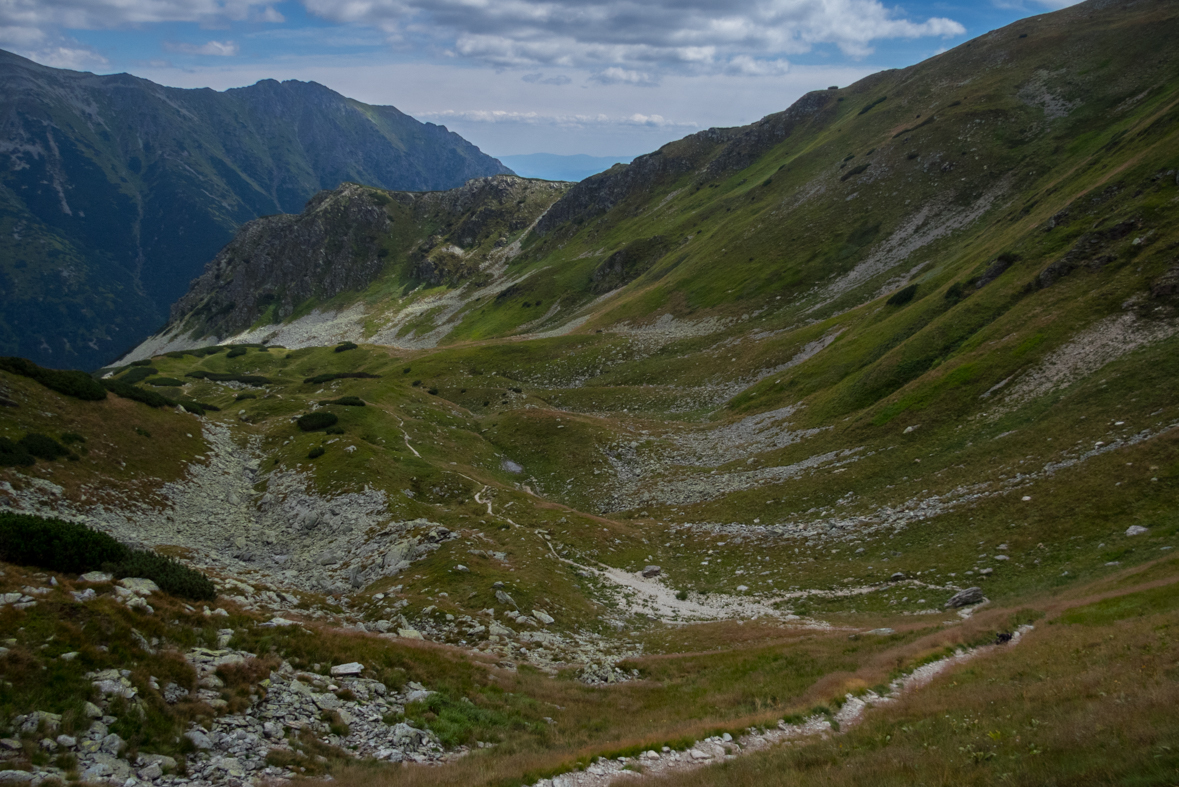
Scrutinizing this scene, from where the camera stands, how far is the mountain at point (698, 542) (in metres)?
12.7

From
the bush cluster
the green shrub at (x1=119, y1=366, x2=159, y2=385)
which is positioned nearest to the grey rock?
the bush cluster

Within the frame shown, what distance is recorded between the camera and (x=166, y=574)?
18.1 m

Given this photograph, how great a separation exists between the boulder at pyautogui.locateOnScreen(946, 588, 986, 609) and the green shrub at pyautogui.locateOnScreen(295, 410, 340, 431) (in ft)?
167

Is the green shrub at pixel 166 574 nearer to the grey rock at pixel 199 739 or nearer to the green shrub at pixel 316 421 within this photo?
the grey rock at pixel 199 739

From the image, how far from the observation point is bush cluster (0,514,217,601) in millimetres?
16094

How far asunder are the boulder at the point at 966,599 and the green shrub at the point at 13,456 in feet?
155

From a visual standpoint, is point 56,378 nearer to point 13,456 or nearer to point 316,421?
point 13,456

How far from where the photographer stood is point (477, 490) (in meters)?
47.9

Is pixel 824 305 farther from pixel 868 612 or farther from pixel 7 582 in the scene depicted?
pixel 7 582

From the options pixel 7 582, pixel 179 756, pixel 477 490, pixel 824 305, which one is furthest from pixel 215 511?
pixel 824 305

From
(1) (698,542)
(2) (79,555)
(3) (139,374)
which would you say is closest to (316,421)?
(1) (698,542)

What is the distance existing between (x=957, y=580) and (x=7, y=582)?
116 feet

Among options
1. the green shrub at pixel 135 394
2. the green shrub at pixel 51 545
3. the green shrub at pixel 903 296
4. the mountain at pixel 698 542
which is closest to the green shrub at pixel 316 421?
the mountain at pixel 698 542

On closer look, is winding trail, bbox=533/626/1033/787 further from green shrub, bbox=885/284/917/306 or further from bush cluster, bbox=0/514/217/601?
green shrub, bbox=885/284/917/306
